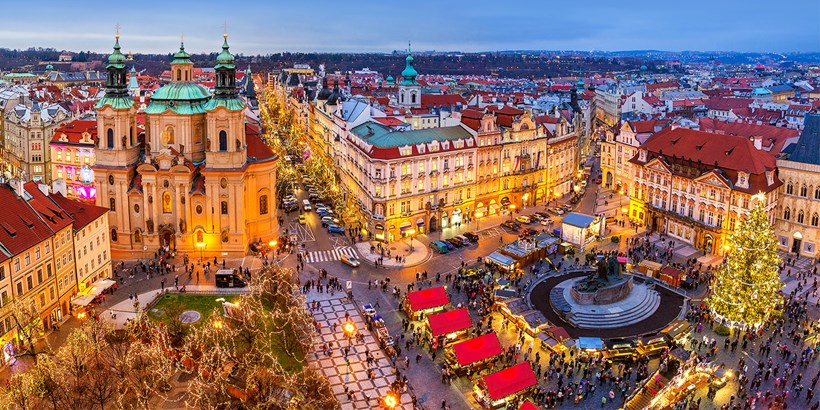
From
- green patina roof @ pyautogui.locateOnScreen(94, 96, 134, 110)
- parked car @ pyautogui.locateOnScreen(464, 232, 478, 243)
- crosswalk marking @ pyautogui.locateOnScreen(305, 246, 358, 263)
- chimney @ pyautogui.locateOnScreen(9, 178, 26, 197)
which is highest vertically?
green patina roof @ pyautogui.locateOnScreen(94, 96, 134, 110)

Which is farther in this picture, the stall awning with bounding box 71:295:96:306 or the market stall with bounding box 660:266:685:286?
the market stall with bounding box 660:266:685:286

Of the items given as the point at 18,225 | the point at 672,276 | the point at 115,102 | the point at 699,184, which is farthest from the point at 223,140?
the point at 699,184

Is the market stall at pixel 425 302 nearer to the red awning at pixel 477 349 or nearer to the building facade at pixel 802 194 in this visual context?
the red awning at pixel 477 349

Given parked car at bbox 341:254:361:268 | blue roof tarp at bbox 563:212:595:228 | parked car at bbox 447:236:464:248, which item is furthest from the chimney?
blue roof tarp at bbox 563:212:595:228

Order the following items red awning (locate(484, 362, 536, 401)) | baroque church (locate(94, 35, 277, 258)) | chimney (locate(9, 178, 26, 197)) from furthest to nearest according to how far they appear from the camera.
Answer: baroque church (locate(94, 35, 277, 258))
chimney (locate(9, 178, 26, 197))
red awning (locate(484, 362, 536, 401))

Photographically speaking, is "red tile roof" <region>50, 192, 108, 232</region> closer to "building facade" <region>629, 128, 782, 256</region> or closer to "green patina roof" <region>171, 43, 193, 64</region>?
"green patina roof" <region>171, 43, 193, 64</region>

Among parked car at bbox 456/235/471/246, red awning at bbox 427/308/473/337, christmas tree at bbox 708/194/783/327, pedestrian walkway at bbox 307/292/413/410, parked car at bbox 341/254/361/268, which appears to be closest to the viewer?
pedestrian walkway at bbox 307/292/413/410

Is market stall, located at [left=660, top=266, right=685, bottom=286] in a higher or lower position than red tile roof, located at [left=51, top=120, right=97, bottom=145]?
lower

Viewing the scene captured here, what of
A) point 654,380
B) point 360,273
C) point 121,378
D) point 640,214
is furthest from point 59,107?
point 654,380
